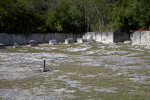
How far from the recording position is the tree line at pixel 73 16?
34.2 m

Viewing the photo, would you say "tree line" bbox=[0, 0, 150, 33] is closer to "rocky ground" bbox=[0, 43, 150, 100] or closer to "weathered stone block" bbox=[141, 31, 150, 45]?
"weathered stone block" bbox=[141, 31, 150, 45]

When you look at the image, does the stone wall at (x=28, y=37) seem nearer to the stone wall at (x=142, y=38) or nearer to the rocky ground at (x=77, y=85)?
the stone wall at (x=142, y=38)

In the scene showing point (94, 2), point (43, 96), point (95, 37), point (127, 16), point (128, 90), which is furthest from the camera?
point (94, 2)

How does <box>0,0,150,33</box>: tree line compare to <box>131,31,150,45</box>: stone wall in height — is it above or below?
above

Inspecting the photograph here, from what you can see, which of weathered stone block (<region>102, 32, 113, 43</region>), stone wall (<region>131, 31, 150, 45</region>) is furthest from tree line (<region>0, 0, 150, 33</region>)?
stone wall (<region>131, 31, 150, 45</region>)

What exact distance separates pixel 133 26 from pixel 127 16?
4.88 meters

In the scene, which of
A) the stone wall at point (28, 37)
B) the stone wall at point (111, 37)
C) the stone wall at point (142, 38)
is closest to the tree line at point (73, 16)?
the stone wall at point (28, 37)

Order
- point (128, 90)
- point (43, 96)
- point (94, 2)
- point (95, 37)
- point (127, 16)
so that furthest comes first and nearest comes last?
point (94, 2)
point (95, 37)
point (127, 16)
point (128, 90)
point (43, 96)

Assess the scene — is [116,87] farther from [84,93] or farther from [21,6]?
[21,6]

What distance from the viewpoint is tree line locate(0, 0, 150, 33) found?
34.2 meters

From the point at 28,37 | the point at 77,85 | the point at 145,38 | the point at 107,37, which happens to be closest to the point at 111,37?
the point at 107,37

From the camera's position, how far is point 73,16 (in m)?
43.3

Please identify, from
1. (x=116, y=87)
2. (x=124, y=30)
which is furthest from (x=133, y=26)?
(x=116, y=87)

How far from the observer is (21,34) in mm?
36344
